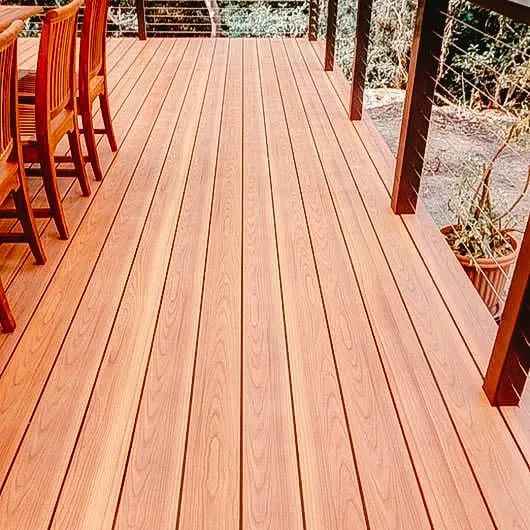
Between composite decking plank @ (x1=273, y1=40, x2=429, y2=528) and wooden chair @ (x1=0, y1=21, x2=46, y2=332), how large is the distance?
3.31 feet

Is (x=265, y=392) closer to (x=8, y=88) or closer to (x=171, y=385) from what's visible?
(x=171, y=385)

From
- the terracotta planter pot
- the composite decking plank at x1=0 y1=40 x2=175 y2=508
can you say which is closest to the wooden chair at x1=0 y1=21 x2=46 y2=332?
the composite decking plank at x1=0 y1=40 x2=175 y2=508

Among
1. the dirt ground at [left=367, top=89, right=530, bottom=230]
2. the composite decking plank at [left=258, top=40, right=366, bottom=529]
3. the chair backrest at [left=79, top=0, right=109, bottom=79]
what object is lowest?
the dirt ground at [left=367, top=89, right=530, bottom=230]

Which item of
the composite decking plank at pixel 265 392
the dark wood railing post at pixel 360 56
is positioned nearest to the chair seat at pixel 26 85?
the composite decking plank at pixel 265 392

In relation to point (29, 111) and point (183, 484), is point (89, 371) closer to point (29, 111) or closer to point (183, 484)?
point (183, 484)

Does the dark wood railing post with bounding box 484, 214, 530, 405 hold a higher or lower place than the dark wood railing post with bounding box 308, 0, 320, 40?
higher

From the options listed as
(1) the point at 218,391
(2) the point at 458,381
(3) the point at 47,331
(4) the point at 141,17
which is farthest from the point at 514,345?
(4) the point at 141,17

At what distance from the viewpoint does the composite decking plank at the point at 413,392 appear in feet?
4.43

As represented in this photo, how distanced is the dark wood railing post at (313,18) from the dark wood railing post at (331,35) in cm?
89

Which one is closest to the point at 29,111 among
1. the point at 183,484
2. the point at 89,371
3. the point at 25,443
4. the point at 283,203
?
the point at 283,203

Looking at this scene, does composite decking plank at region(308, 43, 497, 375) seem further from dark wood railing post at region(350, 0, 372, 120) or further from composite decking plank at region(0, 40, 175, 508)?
composite decking plank at region(0, 40, 175, 508)

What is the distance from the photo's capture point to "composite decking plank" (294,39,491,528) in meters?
1.35

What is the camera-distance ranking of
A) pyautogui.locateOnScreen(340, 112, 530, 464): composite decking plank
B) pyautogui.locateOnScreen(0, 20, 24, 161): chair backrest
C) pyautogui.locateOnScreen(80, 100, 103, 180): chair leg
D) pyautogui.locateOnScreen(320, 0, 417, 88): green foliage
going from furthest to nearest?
pyautogui.locateOnScreen(320, 0, 417, 88): green foliage < pyautogui.locateOnScreen(80, 100, 103, 180): chair leg < pyautogui.locateOnScreen(0, 20, 24, 161): chair backrest < pyautogui.locateOnScreen(340, 112, 530, 464): composite decking plank

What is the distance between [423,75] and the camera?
2307mm
